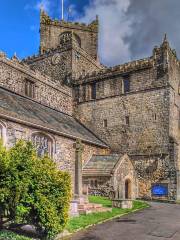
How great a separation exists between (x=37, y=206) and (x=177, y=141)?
21.5m

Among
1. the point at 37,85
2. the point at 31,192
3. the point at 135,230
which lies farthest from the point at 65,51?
the point at 31,192

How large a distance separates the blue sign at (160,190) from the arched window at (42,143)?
34.4ft

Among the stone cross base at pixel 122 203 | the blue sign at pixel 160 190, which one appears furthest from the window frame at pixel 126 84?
the stone cross base at pixel 122 203

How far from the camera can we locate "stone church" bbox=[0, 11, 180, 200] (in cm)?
2592

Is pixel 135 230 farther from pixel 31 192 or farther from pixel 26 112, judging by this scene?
pixel 26 112

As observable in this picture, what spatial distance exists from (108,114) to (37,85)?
7.94 meters

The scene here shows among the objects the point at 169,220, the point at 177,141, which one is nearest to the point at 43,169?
the point at 169,220

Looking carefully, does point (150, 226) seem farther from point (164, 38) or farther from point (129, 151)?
point (164, 38)

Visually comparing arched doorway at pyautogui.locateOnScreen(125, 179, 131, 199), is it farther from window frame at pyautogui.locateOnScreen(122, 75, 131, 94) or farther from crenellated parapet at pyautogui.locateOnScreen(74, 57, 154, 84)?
crenellated parapet at pyautogui.locateOnScreen(74, 57, 154, 84)

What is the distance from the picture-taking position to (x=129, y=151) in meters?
31.1

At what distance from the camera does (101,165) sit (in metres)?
27.4

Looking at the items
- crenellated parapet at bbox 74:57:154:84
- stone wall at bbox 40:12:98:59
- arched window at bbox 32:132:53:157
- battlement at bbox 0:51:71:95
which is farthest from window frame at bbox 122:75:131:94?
arched window at bbox 32:132:53:157

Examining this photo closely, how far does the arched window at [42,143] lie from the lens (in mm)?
22781

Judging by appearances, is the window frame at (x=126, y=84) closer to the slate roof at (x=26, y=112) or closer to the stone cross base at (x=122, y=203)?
the slate roof at (x=26, y=112)
